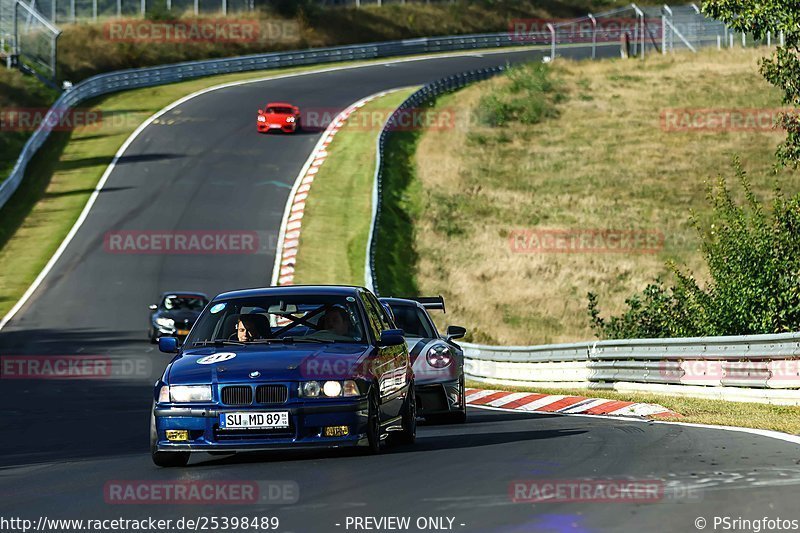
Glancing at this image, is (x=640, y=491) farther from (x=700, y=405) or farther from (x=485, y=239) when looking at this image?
(x=485, y=239)

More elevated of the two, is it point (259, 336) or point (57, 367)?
point (259, 336)

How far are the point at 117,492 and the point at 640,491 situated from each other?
3493 millimetres

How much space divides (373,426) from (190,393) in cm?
149

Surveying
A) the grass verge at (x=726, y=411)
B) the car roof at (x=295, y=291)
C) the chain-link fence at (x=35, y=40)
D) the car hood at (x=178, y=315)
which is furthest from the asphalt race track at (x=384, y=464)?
the chain-link fence at (x=35, y=40)

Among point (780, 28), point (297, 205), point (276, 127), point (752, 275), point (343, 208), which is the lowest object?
point (343, 208)

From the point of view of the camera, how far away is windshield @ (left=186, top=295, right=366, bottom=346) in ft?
37.2

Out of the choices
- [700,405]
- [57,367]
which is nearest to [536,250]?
[57,367]

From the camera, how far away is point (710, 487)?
8.28 metres

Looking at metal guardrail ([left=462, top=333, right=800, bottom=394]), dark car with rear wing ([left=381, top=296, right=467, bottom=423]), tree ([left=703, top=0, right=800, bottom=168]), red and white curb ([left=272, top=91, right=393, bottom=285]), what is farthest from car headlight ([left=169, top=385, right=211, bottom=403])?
red and white curb ([left=272, top=91, right=393, bottom=285])

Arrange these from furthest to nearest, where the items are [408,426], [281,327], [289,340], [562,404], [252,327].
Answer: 1. [562,404]
2. [408,426]
3. [281,327]
4. [252,327]
5. [289,340]

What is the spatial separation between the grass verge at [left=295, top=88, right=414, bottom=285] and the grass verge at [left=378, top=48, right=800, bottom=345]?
108 centimetres

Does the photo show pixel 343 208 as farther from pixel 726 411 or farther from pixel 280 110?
pixel 726 411

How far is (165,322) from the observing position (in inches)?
1172

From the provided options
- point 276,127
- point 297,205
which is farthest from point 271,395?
point 276,127
